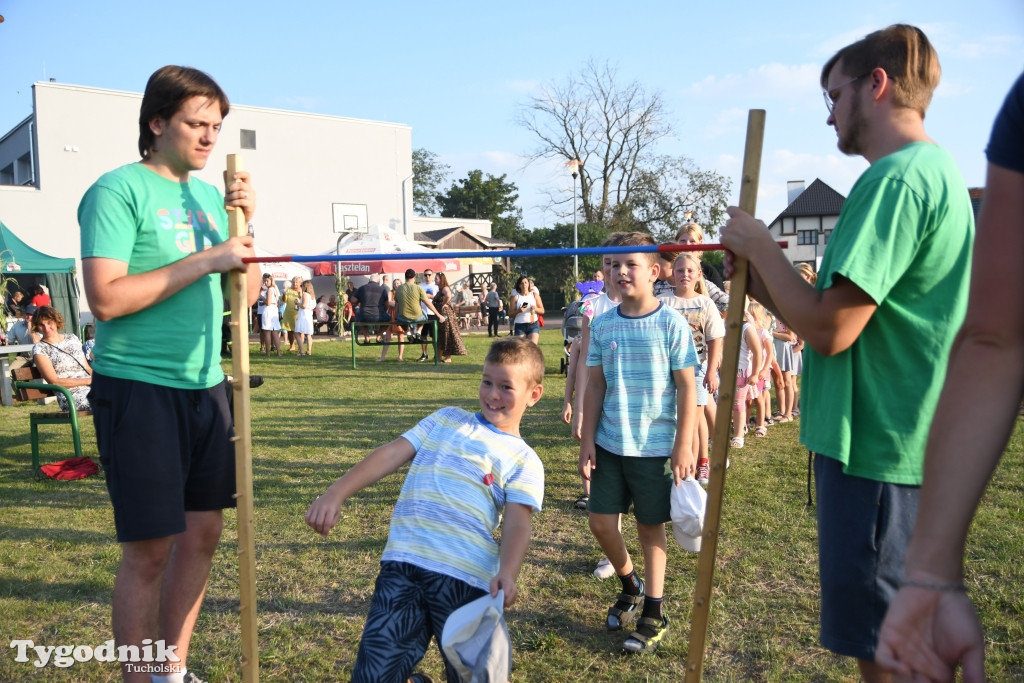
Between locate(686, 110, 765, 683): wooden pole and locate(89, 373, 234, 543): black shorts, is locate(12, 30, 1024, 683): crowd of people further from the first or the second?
locate(686, 110, 765, 683): wooden pole

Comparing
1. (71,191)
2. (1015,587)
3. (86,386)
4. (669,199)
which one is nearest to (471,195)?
(669,199)

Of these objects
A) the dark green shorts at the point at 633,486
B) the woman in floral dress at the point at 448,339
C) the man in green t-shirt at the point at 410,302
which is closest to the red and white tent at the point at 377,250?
the woman in floral dress at the point at 448,339

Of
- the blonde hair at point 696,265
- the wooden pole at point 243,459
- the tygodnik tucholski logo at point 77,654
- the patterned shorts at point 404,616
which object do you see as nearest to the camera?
the patterned shorts at point 404,616

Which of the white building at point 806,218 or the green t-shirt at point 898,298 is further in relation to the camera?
the white building at point 806,218

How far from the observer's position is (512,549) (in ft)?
8.07

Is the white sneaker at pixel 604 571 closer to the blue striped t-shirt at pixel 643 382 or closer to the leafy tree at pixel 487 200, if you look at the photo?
the blue striped t-shirt at pixel 643 382

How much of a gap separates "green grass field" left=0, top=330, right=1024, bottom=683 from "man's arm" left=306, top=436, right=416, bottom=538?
114cm

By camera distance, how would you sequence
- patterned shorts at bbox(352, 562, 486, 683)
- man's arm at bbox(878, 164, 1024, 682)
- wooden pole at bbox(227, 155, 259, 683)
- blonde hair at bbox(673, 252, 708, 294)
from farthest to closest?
blonde hair at bbox(673, 252, 708, 294)
wooden pole at bbox(227, 155, 259, 683)
patterned shorts at bbox(352, 562, 486, 683)
man's arm at bbox(878, 164, 1024, 682)

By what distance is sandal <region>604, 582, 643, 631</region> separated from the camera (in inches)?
142

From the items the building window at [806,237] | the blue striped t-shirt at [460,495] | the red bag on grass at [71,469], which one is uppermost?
the building window at [806,237]

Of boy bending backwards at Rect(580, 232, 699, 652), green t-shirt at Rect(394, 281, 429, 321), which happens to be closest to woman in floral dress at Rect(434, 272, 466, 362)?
green t-shirt at Rect(394, 281, 429, 321)

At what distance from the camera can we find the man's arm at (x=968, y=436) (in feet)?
3.48

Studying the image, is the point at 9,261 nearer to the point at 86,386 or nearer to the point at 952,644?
the point at 86,386

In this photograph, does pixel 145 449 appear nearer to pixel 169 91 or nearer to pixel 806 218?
pixel 169 91
